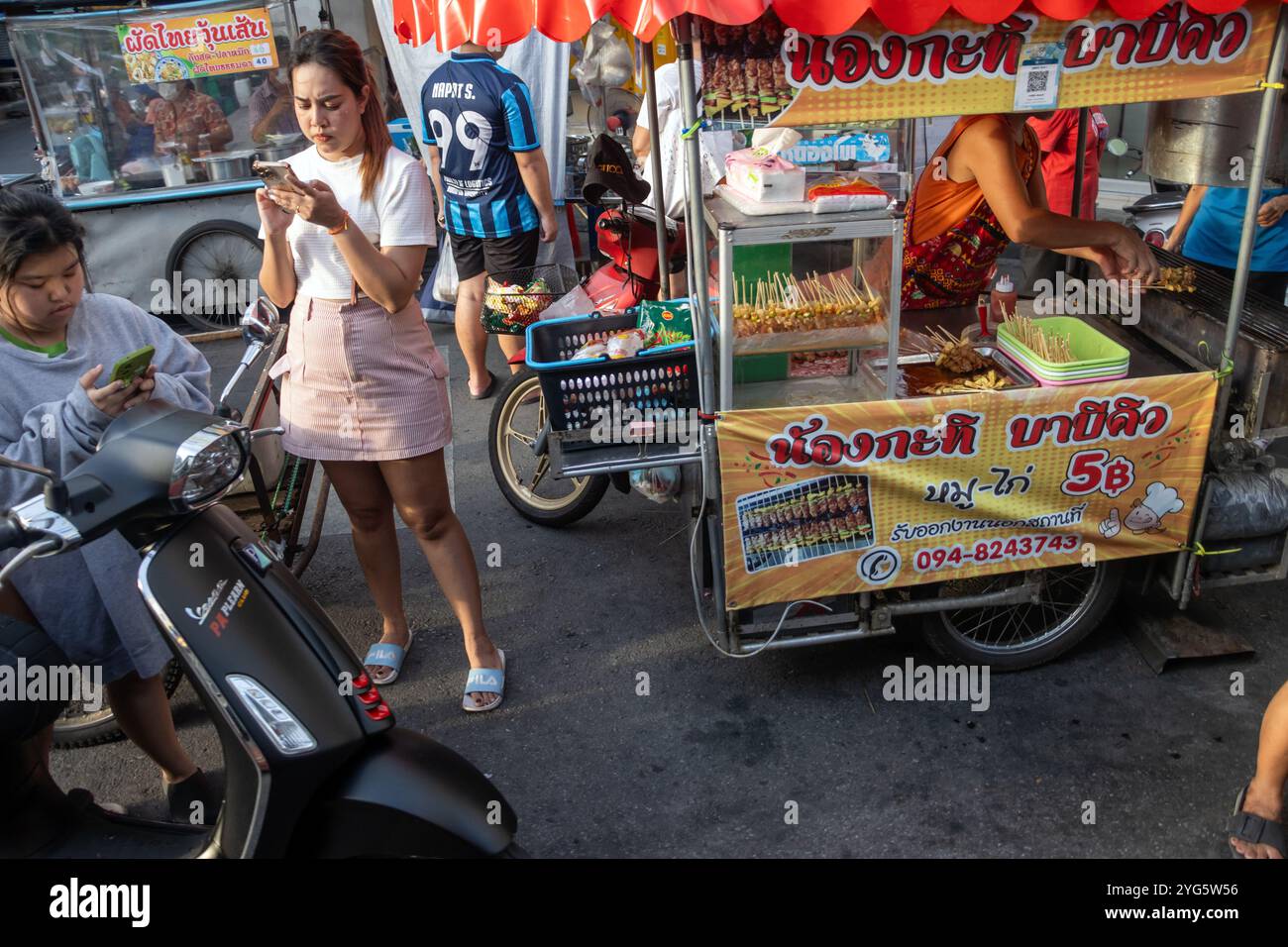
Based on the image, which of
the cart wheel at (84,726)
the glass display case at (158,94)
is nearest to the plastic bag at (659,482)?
the cart wheel at (84,726)

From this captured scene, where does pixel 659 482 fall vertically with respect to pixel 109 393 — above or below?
below

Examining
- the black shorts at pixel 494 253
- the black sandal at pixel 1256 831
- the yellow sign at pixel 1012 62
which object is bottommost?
the black sandal at pixel 1256 831

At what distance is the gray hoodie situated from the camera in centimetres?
251

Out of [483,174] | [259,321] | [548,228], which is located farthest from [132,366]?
[548,228]

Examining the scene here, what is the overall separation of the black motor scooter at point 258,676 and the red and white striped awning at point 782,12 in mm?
1280

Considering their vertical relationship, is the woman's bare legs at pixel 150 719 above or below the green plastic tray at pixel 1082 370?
below

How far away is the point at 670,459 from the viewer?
3.16 metres

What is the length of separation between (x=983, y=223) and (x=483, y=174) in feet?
9.40

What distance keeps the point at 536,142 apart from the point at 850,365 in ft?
8.67

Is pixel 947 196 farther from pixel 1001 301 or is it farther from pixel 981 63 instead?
pixel 981 63

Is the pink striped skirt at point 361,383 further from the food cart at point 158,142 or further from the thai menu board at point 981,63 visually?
the food cart at point 158,142

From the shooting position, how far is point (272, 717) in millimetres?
2047

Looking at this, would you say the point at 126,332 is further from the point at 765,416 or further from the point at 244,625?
the point at 765,416

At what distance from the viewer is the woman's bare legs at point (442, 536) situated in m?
3.27
